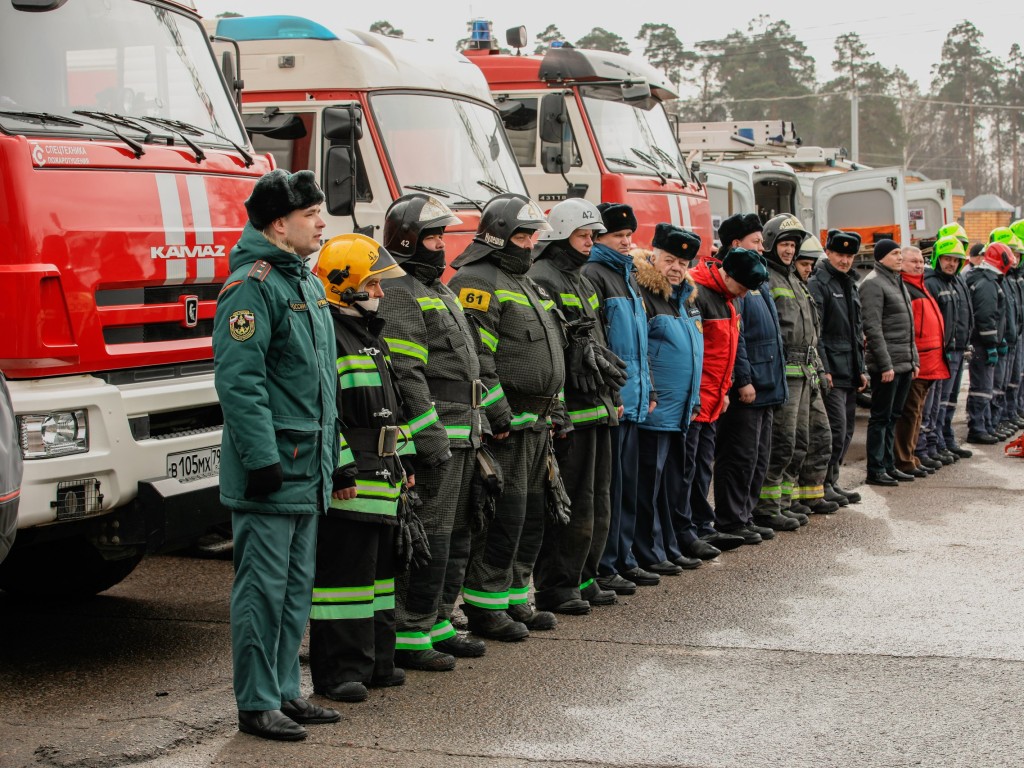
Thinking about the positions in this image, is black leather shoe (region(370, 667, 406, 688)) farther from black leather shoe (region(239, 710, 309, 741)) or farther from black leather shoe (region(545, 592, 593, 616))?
black leather shoe (region(545, 592, 593, 616))

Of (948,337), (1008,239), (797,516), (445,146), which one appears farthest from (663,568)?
(1008,239)

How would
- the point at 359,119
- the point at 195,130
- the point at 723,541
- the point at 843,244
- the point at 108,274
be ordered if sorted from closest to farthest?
1. the point at 108,274
2. the point at 195,130
3. the point at 359,119
4. the point at 723,541
5. the point at 843,244

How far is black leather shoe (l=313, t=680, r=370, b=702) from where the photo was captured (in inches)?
228

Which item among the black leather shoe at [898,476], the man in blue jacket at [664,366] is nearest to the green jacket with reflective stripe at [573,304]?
the man in blue jacket at [664,366]

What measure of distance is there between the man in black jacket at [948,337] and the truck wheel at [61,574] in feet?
26.6

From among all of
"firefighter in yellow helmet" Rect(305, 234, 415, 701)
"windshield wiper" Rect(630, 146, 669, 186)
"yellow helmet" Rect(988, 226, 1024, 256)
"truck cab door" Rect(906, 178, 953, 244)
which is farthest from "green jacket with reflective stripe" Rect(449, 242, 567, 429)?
"truck cab door" Rect(906, 178, 953, 244)

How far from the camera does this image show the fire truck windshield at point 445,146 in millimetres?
9406

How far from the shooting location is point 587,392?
746 cm

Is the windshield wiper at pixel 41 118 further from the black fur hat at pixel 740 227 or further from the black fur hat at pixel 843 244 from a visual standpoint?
the black fur hat at pixel 843 244

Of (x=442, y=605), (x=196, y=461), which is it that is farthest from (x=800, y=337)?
(x=196, y=461)

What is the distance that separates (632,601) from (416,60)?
418cm

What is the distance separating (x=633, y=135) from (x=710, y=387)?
4.16 m

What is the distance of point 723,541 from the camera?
9.38 m

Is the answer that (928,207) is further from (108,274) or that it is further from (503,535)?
(108,274)
